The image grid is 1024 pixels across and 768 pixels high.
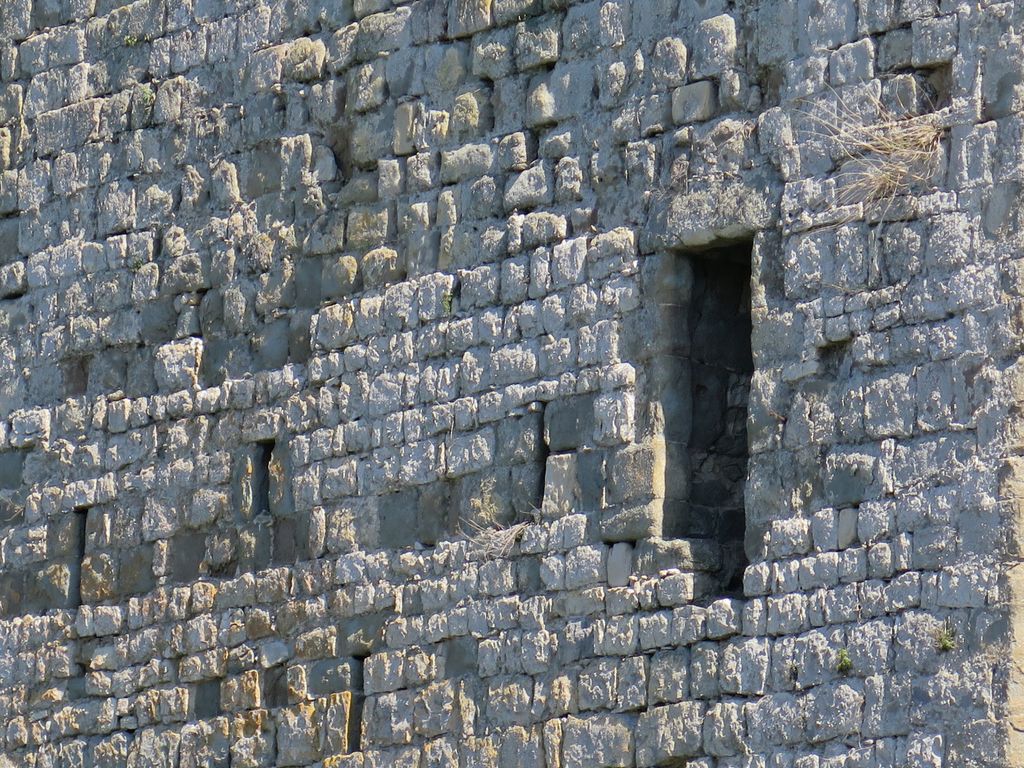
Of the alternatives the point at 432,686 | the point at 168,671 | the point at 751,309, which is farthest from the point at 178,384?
the point at 751,309

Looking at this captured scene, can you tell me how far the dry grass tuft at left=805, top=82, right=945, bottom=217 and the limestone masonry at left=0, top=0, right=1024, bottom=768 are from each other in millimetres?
12

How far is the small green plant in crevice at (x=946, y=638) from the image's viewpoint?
8.21 m

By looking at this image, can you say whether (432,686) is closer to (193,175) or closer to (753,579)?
(753,579)

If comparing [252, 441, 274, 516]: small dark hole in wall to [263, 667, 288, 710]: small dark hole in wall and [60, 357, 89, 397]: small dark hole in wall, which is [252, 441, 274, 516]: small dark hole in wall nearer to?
[263, 667, 288, 710]: small dark hole in wall

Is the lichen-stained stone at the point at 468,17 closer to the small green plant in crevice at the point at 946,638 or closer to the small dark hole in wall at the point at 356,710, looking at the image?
the small dark hole in wall at the point at 356,710

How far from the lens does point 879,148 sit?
8750 millimetres

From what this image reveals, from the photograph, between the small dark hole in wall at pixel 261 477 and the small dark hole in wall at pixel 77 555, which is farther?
the small dark hole in wall at pixel 77 555

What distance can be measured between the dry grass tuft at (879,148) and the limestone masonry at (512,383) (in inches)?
0.5

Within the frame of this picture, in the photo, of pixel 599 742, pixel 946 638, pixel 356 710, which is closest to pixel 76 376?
pixel 356 710

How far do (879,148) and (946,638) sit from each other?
1668 millimetres

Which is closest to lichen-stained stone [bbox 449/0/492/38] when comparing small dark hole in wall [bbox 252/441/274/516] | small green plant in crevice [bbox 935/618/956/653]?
small dark hole in wall [bbox 252/441/274/516]

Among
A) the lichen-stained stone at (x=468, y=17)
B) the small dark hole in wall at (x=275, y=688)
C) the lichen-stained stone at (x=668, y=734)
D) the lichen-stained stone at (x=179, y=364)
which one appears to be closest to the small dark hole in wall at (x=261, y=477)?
the lichen-stained stone at (x=179, y=364)

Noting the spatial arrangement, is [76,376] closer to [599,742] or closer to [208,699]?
[208,699]

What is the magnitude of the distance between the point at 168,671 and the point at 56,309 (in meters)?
1.80
